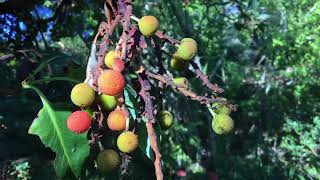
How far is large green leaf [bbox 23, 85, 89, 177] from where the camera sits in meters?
1.23

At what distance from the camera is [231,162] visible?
4.07 meters

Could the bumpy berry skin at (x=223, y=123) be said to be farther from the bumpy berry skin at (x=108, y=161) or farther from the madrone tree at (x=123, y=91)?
the bumpy berry skin at (x=108, y=161)

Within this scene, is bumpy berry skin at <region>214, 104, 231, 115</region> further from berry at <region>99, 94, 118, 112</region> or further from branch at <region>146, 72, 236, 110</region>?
berry at <region>99, 94, 118, 112</region>

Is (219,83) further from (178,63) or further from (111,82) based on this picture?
(111,82)

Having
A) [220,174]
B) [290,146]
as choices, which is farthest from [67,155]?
[290,146]

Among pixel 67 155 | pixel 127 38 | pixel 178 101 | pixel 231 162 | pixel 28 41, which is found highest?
pixel 127 38

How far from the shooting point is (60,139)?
1.26 metres

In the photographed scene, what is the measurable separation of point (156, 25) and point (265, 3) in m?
4.76

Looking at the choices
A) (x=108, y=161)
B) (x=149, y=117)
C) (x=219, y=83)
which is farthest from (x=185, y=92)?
(x=219, y=83)

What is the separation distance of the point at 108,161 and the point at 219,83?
3581 millimetres

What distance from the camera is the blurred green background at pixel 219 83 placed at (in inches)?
81.7

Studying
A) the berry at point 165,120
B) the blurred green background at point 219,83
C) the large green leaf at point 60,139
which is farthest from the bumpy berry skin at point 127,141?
the blurred green background at point 219,83

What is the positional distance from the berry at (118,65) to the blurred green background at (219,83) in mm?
854

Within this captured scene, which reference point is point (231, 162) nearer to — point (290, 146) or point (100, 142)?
point (290, 146)
